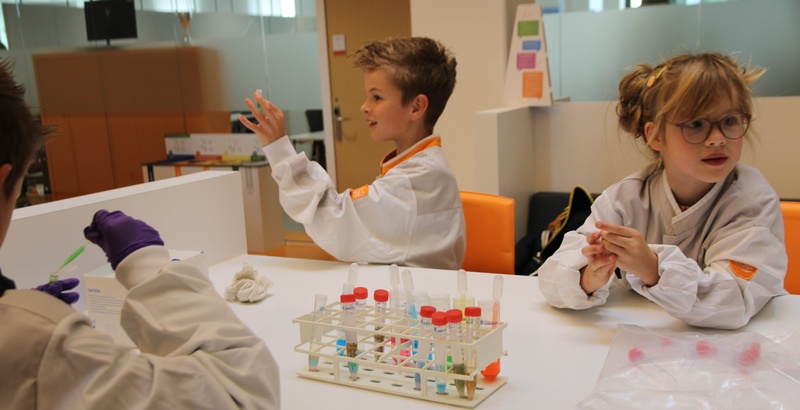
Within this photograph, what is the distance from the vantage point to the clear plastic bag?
1.04 m

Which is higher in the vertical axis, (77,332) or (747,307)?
(77,332)

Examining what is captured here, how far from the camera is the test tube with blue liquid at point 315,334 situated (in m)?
1.26

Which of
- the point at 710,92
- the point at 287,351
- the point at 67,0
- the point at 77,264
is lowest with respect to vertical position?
the point at 287,351

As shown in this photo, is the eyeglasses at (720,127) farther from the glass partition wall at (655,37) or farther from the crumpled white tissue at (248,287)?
the glass partition wall at (655,37)

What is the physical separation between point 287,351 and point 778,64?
9.93 feet

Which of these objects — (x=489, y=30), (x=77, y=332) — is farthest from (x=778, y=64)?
(x=77, y=332)

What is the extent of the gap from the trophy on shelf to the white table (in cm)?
411

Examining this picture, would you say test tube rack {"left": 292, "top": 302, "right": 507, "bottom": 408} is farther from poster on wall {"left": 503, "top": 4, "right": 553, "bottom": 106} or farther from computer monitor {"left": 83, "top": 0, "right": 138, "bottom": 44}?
computer monitor {"left": 83, "top": 0, "right": 138, "bottom": 44}

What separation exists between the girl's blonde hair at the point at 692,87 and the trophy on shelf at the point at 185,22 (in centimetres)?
470

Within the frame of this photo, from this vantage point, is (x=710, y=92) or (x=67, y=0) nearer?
(x=710, y=92)

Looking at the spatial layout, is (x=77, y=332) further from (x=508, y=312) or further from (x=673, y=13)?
(x=673, y=13)

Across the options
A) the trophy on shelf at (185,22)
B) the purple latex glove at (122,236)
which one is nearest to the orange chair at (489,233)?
the purple latex glove at (122,236)

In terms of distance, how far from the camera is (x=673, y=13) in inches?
144

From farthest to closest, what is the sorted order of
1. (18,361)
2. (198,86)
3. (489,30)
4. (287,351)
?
(198,86), (489,30), (287,351), (18,361)
